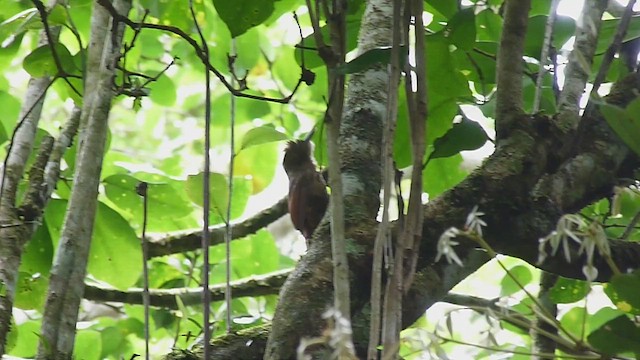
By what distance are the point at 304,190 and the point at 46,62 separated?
70cm

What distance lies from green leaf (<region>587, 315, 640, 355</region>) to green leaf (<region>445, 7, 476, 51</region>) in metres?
0.57

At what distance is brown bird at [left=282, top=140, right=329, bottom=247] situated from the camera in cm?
188

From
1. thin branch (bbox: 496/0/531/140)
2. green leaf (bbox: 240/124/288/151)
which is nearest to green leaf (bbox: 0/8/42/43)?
green leaf (bbox: 240/124/288/151)

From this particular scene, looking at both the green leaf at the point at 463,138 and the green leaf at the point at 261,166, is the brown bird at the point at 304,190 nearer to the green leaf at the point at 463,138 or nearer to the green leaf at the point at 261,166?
the green leaf at the point at 261,166

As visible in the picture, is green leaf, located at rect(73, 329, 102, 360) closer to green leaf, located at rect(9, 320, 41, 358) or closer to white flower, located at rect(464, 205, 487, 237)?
green leaf, located at rect(9, 320, 41, 358)

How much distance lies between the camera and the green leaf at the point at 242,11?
1077 millimetres

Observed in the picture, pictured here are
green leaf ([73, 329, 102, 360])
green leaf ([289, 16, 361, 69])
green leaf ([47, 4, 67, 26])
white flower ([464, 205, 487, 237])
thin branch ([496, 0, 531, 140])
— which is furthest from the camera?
green leaf ([73, 329, 102, 360])

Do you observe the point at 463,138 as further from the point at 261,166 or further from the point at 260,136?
the point at 261,166

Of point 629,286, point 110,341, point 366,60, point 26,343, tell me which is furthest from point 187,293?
point 629,286

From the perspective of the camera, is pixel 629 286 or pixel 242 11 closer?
pixel 629 286

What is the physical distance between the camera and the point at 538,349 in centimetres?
136

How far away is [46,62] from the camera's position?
1.48m

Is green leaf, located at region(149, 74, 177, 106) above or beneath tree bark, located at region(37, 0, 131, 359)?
above

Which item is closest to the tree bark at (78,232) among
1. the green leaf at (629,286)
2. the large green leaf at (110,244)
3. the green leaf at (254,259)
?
the large green leaf at (110,244)
